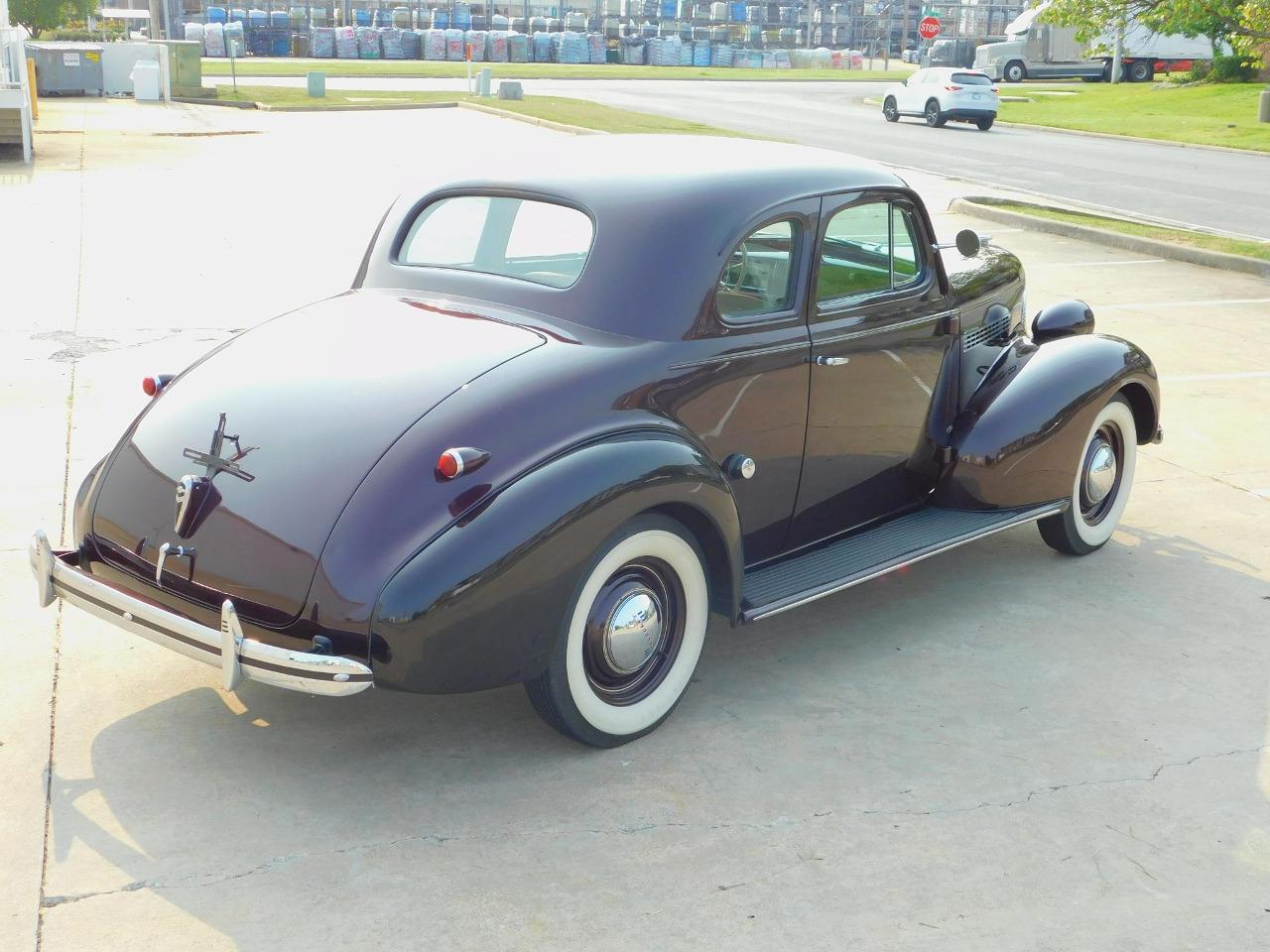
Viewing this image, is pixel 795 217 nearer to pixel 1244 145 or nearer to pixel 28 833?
pixel 28 833

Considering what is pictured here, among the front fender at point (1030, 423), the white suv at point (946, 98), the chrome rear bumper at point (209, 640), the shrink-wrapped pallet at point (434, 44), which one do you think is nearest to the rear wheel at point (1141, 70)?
the white suv at point (946, 98)

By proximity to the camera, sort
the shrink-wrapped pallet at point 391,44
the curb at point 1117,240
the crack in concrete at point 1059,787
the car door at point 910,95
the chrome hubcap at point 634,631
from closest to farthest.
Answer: the crack in concrete at point 1059,787 → the chrome hubcap at point 634,631 → the curb at point 1117,240 → the car door at point 910,95 → the shrink-wrapped pallet at point 391,44

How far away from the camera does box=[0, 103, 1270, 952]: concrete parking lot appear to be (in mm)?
3240

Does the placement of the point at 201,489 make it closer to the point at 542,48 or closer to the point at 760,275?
the point at 760,275

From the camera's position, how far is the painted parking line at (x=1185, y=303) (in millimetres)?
10711

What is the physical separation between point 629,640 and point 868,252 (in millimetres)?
1934

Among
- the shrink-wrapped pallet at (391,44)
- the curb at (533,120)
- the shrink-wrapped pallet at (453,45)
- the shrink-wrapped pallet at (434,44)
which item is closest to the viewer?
the curb at (533,120)

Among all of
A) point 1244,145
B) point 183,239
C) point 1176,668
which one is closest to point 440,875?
point 1176,668

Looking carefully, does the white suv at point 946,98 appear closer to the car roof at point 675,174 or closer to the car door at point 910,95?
the car door at point 910,95

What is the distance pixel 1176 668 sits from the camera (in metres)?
4.67

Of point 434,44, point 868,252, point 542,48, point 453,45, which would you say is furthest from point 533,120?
point 542,48

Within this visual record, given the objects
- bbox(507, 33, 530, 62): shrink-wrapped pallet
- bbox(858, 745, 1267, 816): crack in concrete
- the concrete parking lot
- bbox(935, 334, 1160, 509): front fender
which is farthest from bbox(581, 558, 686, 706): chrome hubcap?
bbox(507, 33, 530, 62): shrink-wrapped pallet

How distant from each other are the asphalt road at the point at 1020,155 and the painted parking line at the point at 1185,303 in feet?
14.9

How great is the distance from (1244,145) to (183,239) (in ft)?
73.1
